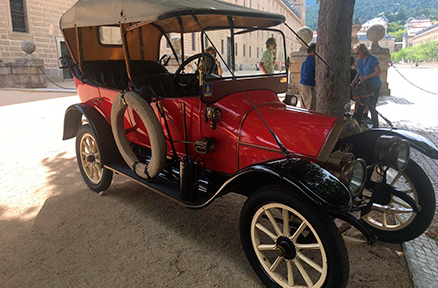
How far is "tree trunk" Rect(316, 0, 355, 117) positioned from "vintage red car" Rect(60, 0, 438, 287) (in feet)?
3.64

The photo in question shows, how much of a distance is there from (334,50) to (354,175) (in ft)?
8.61

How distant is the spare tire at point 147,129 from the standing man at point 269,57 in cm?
125

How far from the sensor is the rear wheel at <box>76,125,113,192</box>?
3949 millimetres

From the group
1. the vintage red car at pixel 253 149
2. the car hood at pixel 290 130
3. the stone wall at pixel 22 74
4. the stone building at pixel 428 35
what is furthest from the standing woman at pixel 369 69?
the stone building at pixel 428 35

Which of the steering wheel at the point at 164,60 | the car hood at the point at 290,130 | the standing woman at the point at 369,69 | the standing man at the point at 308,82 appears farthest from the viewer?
the standing woman at the point at 369,69

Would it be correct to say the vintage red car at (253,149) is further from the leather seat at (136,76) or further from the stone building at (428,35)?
the stone building at (428,35)

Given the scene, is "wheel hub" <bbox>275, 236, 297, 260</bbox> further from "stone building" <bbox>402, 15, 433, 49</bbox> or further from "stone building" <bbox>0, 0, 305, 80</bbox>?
"stone building" <bbox>402, 15, 433, 49</bbox>

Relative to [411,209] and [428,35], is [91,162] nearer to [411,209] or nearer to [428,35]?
[411,209]

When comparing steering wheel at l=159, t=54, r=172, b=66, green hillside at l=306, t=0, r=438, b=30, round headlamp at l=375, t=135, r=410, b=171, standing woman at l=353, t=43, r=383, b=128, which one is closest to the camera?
round headlamp at l=375, t=135, r=410, b=171

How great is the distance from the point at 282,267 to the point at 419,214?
1261 mm

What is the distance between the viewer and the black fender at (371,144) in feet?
9.04

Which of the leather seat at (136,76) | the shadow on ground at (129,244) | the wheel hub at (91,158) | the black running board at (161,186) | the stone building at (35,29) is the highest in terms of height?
the stone building at (35,29)

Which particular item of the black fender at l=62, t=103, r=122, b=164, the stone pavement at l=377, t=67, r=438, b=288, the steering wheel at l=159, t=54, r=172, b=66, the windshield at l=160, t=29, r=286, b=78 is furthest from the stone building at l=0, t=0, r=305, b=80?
the windshield at l=160, t=29, r=286, b=78

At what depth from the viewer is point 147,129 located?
3014 millimetres
